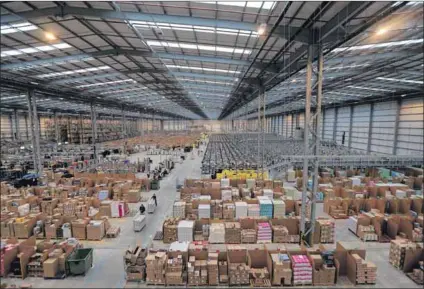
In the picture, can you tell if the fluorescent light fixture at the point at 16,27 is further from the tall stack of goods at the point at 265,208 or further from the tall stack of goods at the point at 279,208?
the tall stack of goods at the point at 279,208

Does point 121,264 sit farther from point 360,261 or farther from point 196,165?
point 196,165

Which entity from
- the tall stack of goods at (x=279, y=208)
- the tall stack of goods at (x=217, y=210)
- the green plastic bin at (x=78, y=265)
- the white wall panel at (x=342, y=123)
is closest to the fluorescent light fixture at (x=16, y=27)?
the green plastic bin at (x=78, y=265)

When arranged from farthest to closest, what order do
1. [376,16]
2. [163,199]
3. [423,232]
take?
[163,199], [423,232], [376,16]

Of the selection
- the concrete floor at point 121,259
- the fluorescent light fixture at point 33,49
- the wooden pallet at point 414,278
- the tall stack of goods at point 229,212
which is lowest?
the concrete floor at point 121,259

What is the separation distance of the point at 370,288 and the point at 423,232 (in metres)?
4.40

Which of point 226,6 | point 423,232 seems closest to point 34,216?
point 226,6

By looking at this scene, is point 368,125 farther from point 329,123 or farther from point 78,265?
point 78,265

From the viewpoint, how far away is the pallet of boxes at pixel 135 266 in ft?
22.0

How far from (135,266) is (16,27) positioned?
29.8 feet

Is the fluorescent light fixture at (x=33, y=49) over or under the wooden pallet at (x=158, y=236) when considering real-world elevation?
over

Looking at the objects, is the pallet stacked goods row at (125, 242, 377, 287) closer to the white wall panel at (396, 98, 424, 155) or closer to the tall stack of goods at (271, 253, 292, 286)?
the tall stack of goods at (271, 253, 292, 286)

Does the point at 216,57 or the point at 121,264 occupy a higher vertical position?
the point at 216,57

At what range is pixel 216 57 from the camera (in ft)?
39.2

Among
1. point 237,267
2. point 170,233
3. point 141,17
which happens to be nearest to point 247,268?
point 237,267
